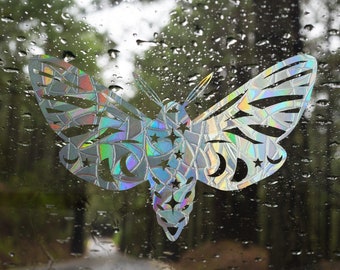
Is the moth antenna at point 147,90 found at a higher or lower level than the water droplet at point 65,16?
lower

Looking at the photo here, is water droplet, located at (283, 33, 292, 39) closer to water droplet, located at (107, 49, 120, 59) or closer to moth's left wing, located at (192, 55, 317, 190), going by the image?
moth's left wing, located at (192, 55, 317, 190)

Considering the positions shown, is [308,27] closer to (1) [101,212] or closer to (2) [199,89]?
(2) [199,89]

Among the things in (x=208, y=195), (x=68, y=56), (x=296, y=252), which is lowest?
(x=296, y=252)

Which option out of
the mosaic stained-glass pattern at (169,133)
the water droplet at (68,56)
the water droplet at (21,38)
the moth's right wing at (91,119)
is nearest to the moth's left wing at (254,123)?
the mosaic stained-glass pattern at (169,133)

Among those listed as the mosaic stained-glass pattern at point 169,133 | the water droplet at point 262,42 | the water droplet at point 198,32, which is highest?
the water droplet at point 198,32

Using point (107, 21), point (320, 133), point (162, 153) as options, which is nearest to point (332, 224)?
point (320, 133)

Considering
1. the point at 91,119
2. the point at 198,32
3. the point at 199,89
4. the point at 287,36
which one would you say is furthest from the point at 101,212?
the point at 287,36

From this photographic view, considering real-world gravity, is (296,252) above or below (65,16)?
below

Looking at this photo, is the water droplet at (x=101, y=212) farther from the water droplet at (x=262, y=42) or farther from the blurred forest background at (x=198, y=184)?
the water droplet at (x=262, y=42)
